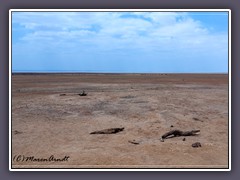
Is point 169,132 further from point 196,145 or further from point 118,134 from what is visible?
point 118,134

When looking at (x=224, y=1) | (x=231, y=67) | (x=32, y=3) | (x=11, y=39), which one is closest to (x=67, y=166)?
(x=11, y=39)

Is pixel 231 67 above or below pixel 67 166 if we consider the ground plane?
above

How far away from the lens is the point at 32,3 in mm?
9219

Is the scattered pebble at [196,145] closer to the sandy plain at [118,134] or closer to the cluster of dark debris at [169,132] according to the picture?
the sandy plain at [118,134]

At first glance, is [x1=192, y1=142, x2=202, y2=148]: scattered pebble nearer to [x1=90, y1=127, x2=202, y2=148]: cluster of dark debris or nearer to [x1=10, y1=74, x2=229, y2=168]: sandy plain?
[x1=10, y1=74, x2=229, y2=168]: sandy plain

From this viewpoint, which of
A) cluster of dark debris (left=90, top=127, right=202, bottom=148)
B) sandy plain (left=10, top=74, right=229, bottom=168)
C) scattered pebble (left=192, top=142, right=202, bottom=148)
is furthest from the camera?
cluster of dark debris (left=90, top=127, right=202, bottom=148)

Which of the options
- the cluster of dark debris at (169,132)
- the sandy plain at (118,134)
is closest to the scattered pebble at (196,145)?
the sandy plain at (118,134)

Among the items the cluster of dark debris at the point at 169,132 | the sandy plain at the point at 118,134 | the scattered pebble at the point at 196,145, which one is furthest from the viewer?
the cluster of dark debris at the point at 169,132

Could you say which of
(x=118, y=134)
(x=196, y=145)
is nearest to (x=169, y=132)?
(x=196, y=145)

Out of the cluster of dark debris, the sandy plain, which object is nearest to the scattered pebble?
the sandy plain

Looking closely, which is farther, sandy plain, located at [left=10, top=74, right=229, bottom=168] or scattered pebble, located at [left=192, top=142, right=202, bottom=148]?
scattered pebble, located at [left=192, top=142, right=202, bottom=148]

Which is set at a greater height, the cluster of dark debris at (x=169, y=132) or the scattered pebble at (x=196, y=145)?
the cluster of dark debris at (x=169, y=132)
